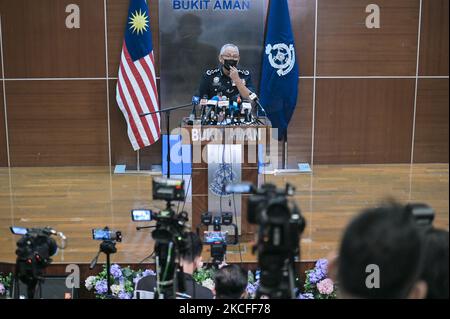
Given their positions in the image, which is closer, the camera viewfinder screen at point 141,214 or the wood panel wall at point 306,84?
the camera viewfinder screen at point 141,214

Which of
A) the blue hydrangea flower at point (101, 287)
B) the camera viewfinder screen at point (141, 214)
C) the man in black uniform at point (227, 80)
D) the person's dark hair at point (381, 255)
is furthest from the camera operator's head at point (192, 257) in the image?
the man in black uniform at point (227, 80)

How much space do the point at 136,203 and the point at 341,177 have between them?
7.41ft

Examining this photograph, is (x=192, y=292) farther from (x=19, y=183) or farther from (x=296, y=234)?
(x=19, y=183)

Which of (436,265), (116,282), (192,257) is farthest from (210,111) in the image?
(436,265)

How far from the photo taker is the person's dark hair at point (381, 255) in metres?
1.34

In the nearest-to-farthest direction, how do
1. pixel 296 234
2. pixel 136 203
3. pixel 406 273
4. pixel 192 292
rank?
1. pixel 406 273
2. pixel 296 234
3. pixel 192 292
4. pixel 136 203

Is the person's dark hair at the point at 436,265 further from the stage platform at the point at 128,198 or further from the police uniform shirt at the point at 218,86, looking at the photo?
the police uniform shirt at the point at 218,86

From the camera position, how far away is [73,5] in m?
6.70

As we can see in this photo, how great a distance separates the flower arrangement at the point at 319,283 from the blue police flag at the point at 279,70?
300 cm

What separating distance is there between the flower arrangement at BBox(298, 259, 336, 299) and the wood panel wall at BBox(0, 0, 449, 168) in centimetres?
313

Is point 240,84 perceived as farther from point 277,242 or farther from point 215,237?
point 277,242

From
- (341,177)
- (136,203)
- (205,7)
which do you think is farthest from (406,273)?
(205,7)

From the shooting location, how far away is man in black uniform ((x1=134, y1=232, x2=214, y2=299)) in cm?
267

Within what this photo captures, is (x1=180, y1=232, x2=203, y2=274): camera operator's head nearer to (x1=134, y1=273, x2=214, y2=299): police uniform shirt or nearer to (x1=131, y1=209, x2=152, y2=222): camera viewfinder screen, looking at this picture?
(x1=134, y1=273, x2=214, y2=299): police uniform shirt
